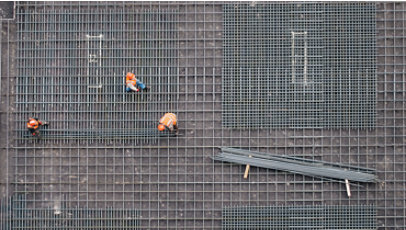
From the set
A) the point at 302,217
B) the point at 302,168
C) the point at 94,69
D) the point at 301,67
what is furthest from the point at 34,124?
the point at 302,217

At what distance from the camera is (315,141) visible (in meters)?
9.49

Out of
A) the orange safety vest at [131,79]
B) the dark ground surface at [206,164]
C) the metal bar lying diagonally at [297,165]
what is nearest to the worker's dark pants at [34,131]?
the dark ground surface at [206,164]

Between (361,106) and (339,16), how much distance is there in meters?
2.95

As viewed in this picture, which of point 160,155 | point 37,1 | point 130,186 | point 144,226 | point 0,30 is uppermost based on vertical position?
point 37,1

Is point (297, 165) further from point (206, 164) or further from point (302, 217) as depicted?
point (206, 164)

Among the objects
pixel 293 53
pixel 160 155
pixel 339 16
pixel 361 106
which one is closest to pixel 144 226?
pixel 160 155

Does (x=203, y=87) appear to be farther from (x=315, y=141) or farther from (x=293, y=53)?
(x=315, y=141)

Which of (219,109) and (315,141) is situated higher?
(219,109)

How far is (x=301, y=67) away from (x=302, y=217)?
4717mm

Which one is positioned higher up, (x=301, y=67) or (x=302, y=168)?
(x=301, y=67)

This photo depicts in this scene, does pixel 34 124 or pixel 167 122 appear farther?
pixel 34 124

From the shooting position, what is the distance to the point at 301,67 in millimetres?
9484

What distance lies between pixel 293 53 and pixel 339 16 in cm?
188

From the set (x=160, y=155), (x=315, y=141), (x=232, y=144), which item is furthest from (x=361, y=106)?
(x=160, y=155)
